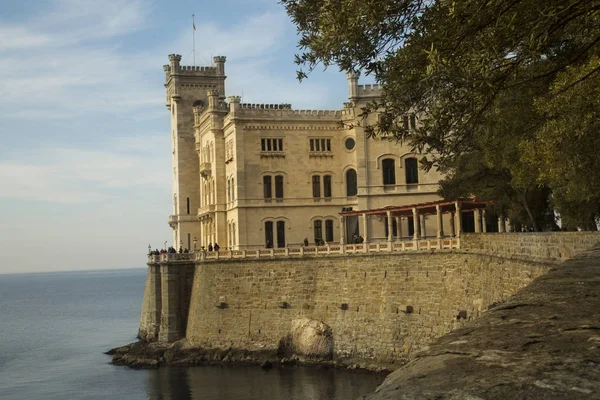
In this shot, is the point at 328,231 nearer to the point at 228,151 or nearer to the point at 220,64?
the point at 228,151

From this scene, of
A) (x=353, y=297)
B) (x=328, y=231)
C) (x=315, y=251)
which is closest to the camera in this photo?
(x=353, y=297)

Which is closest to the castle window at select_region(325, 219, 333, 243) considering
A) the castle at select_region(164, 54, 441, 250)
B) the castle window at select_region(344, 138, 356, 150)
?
the castle at select_region(164, 54, 441, 250)

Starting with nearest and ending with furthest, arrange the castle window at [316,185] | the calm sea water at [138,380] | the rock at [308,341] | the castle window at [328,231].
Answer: the calm sea water at [138,380], the rock at [308,341], the castle window at [328,231], the castle window at [316,185]

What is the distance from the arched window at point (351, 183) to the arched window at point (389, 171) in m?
2.46

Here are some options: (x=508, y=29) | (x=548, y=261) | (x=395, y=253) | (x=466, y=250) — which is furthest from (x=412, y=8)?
(x=395, y=253)

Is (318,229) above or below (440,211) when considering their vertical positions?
above

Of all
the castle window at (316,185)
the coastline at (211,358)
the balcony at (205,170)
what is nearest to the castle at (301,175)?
the castle window at (316,185)

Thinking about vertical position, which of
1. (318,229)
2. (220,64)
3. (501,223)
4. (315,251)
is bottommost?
(315,251)

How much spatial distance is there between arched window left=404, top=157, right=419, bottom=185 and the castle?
0.22ft

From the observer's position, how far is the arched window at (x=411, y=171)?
5450cm

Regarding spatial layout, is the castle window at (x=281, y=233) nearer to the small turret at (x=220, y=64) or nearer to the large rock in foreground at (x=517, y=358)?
the small turret at (x=220, y=64)

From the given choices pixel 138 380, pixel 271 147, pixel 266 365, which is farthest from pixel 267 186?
pixel 138 380

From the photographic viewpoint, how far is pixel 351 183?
5609 cm

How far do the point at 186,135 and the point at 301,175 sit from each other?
1438 cm
